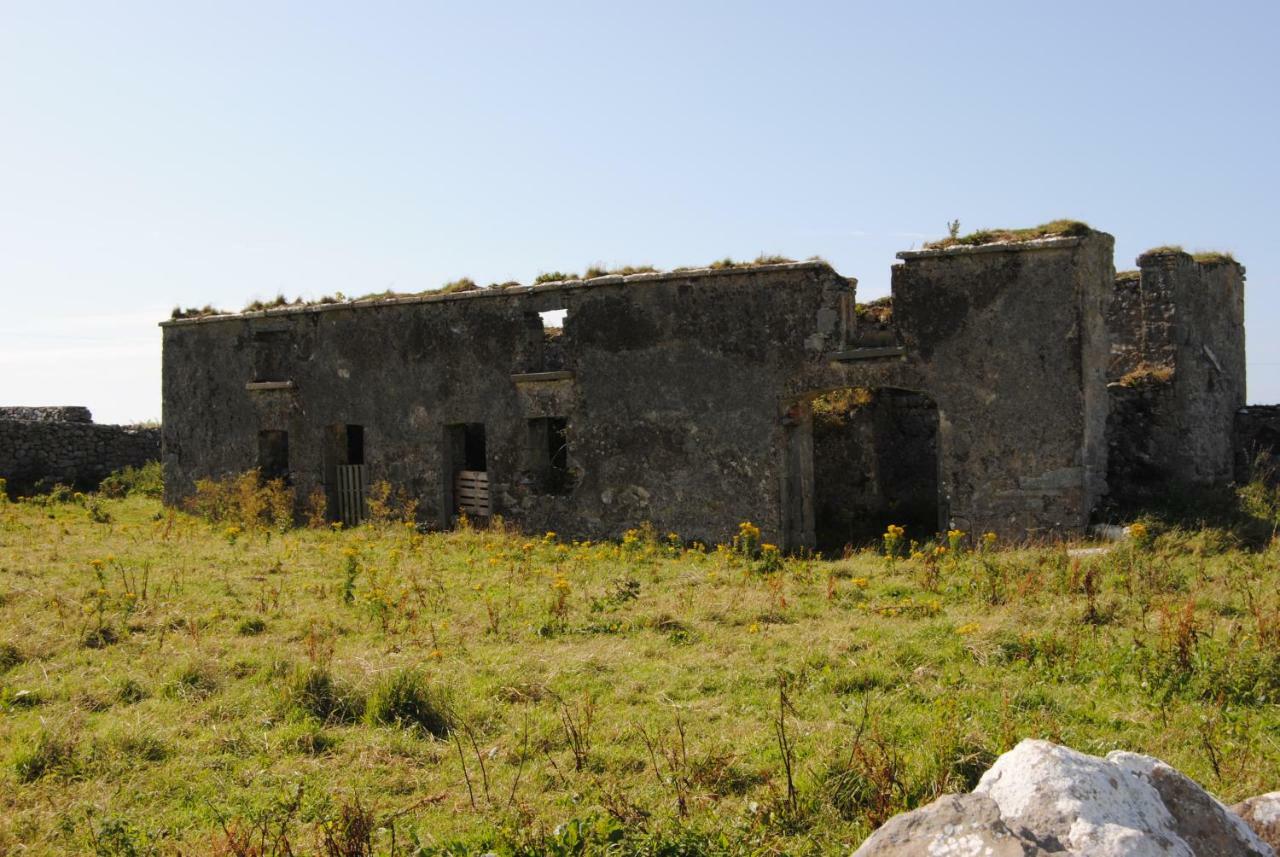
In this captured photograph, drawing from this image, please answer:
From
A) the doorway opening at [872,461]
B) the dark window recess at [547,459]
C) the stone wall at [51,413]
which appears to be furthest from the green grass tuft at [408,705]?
the stone wall at [51,413]

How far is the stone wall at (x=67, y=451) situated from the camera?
2192cm

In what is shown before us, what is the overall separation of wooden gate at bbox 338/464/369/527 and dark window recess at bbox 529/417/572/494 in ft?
11.4

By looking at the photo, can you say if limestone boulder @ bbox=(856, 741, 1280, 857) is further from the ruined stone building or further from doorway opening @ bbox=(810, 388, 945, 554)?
doorway opening @ bbox=(810, 388, 945, 554)

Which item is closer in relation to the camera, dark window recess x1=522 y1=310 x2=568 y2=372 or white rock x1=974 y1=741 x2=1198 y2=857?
white rock x1=974 y1=741 x2=1198 y2=857

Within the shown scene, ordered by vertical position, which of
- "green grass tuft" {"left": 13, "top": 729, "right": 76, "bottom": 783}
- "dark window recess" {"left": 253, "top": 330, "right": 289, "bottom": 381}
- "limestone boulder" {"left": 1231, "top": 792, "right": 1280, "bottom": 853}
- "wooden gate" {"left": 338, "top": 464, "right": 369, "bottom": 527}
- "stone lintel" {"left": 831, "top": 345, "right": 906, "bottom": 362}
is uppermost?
"dark window recess" {"left": 253, "top": 330, "right": 289, "bottom": 381}

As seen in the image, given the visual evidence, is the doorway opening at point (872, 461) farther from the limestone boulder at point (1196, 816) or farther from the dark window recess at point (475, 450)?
the limestone boulder at point (1196, 816)

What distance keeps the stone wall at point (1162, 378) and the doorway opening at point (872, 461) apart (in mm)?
2606

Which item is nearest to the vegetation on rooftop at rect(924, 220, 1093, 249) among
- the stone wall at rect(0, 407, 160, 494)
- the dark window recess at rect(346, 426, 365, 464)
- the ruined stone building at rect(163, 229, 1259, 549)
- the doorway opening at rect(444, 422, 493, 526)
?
the ruined stone building at rect(163, 229, 1259, 549)

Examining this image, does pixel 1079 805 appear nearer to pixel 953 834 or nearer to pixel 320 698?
pixel 953 834

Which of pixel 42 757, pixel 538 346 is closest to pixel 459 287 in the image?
pixel 538 346

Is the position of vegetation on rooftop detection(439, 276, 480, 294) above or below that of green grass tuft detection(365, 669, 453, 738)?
above

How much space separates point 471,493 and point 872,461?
6054 mm

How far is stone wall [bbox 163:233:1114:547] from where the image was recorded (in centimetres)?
1238

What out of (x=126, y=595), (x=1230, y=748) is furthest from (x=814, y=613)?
(x=126, y=595)
